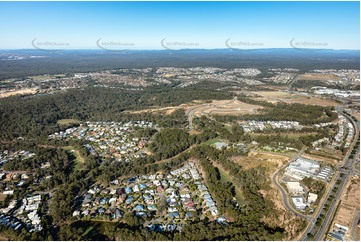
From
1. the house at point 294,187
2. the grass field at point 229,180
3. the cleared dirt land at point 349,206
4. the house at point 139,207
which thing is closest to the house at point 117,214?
the house at point 139,207

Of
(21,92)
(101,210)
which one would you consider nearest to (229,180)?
(101,210)

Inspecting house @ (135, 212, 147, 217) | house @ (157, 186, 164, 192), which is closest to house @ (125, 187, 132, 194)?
house @ (157, 186, 164, 192)

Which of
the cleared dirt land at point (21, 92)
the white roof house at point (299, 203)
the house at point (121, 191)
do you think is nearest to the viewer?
the white roof house at point (299, 203)

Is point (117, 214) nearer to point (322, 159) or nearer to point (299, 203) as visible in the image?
point (299, 203)

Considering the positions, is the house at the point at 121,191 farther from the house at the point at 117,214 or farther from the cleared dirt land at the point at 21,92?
the cleared dirt land at the point at 21,92

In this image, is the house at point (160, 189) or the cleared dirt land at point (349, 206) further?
the house at point (160, 189)

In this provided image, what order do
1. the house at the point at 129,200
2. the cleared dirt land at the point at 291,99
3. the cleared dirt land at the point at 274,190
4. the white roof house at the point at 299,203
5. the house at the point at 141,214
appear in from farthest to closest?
1. the cleared dirt land at the point at 291,99
2. the house at the point at 129,200
3. the white roof house at the point at 299,203
4. the house at the point at 141,214
5. the cleared dirt land at the point at 274,190

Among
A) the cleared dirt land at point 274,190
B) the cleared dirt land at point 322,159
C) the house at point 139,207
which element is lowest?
the house at point 139,207
